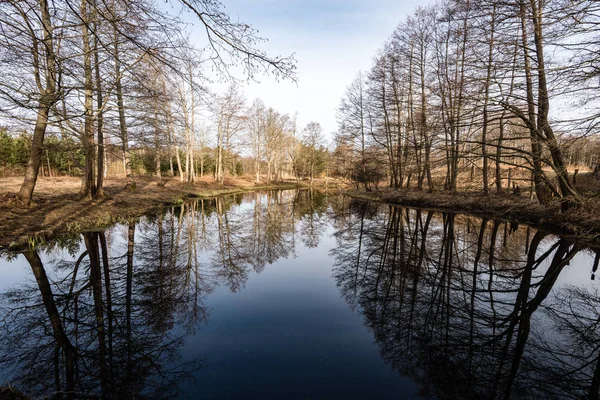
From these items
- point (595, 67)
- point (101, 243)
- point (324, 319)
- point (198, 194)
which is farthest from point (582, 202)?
point (198, 194)

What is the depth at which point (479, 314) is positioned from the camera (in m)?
4.75

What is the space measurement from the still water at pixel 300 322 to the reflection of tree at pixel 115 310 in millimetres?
25

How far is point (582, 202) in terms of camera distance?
9.02 metres

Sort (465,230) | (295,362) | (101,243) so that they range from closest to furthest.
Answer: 1. (295,362)
2. (101,243)
3. (465,230)

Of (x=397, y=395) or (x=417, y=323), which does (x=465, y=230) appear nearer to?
(x=417, y=323)

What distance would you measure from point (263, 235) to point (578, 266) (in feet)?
32.0

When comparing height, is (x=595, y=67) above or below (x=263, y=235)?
above

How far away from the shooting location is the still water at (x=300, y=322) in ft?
10.2

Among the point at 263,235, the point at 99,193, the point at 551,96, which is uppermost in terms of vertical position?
the point at 551,96

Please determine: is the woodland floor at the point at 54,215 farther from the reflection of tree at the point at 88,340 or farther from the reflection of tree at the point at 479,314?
the reflection of tree at the point at 479,314

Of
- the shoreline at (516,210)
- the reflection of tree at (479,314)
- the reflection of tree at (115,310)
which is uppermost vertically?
the shoreline at (516,210)

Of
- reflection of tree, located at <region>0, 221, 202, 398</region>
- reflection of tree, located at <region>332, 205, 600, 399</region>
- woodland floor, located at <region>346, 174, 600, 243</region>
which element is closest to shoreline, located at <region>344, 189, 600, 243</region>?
woodland floor, located at <region>346, 174, 600, 243</region>

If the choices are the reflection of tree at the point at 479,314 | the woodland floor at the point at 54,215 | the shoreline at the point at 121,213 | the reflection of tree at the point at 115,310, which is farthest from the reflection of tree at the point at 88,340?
the shoreline at the point at 121,213

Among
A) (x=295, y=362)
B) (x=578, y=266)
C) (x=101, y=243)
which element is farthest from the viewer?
(x=101, y=243)
